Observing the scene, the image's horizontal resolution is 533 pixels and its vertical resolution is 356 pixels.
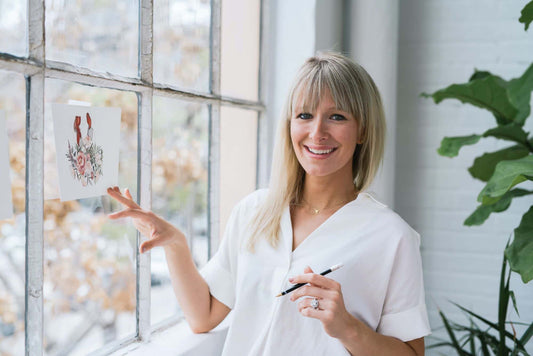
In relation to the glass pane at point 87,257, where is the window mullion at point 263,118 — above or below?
above

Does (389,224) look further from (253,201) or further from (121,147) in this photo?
(121,147)

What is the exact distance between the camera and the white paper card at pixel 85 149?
117 cm

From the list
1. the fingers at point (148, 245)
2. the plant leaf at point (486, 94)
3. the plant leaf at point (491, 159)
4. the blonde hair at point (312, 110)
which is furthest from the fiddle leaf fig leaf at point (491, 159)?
the fingers at point (148, 245)

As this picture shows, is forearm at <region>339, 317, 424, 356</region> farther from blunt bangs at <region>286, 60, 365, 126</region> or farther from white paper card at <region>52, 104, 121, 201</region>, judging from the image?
white paper card at <region>52, 104, 121, 201</region>

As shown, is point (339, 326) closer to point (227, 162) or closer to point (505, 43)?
point (227, 162)

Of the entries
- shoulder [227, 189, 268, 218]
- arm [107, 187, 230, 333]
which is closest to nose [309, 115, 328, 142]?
shoulder [227, 189, 268, 218]

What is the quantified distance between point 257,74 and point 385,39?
621 mm

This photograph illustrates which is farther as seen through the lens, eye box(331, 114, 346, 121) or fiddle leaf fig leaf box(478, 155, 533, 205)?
fiddle leaf fig leaf box(478, 155, 533, 205)

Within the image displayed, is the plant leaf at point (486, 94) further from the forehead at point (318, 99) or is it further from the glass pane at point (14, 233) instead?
the glass pane at point (14, 233)

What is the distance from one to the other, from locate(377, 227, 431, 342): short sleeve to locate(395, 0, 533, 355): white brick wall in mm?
1237

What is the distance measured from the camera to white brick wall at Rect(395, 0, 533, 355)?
2465 millimetres

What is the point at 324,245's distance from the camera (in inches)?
58.5

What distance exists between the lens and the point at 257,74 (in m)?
2.30

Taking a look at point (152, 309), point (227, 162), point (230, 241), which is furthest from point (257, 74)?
point (152, 309)
